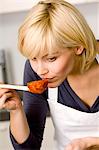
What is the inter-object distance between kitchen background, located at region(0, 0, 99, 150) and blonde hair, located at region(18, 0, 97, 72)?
0.23 m

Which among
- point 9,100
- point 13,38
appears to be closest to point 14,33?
point 13,38

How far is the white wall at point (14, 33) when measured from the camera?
67 centimetres

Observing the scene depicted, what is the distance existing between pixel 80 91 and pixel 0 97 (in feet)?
0.50

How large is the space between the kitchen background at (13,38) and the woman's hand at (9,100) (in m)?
0.19

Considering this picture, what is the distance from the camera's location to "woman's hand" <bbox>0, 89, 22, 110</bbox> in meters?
0.43

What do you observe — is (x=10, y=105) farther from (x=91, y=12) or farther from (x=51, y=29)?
(x=91, y=12)

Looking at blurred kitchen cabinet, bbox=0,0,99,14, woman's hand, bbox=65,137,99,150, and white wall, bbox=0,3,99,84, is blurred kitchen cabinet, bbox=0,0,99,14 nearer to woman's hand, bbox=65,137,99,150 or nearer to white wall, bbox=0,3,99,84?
white wall, bbox=0,3,99,84

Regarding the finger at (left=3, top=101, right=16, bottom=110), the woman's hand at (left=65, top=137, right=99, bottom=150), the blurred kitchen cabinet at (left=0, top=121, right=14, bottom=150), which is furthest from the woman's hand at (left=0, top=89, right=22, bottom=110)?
the blurred kitchen cabinet at (left=0, top=121, right=14, bottom=150)

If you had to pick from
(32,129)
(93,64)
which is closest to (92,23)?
(93,64)

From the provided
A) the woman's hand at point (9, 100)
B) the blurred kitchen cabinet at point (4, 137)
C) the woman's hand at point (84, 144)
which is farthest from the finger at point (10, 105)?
the blurred kitchen cabinet at point (4, 137)

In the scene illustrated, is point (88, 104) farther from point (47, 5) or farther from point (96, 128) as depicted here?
point (47, 5)

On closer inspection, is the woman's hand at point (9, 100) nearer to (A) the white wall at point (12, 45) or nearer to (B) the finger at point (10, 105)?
(B) the finger at point (10, 105)

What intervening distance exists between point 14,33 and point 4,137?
26 centimetres

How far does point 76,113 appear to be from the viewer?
1.61 ft
